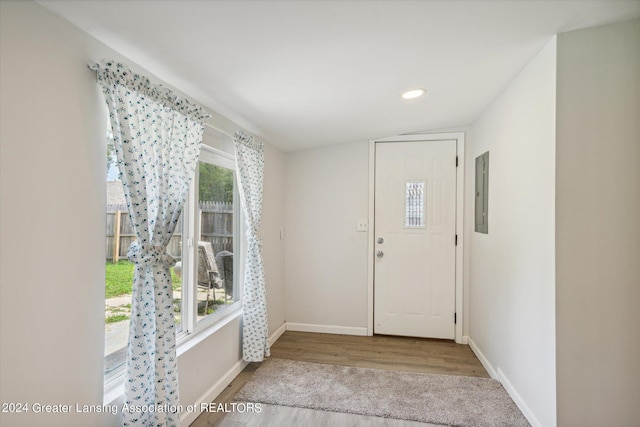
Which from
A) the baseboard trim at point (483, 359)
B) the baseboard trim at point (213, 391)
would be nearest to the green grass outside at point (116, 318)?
the baseboard trim at point (213, 391)

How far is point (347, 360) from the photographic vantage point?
3.07 meters

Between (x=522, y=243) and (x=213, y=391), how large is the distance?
230 cm

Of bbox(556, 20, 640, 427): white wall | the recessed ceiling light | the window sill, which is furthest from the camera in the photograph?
the recessed ceiling light

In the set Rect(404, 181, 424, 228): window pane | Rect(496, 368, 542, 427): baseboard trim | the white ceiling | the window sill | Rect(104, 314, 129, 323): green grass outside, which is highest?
the white ceiling

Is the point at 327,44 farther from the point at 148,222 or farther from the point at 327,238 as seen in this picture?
the point at 327,238

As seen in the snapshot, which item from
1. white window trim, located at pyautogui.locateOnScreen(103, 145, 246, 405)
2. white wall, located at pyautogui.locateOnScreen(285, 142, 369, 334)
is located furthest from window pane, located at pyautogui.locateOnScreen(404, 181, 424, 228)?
white window trim, located at pyautogui.locateOnScreen(103, 145, 246, 405)

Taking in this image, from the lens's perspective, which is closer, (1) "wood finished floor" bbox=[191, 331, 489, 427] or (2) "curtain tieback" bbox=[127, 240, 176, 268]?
(2) "curtain tieback" bbox=[127, 240, 176, 268]

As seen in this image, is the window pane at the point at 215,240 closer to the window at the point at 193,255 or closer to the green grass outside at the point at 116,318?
the window at the point at 193,255

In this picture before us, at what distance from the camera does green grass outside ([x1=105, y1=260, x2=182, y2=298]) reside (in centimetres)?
168

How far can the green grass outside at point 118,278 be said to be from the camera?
66.3 inches

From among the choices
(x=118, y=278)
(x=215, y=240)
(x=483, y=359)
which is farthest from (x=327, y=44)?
(x=483, y=359)

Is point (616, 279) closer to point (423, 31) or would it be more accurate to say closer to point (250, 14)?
point (423, 31)

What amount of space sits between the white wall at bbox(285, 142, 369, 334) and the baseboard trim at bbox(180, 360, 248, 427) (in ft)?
3.91

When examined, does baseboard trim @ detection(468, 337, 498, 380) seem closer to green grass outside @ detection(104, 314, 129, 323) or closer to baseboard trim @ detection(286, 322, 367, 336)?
baseboard trim @ detection(286, 322, 367, 336)
